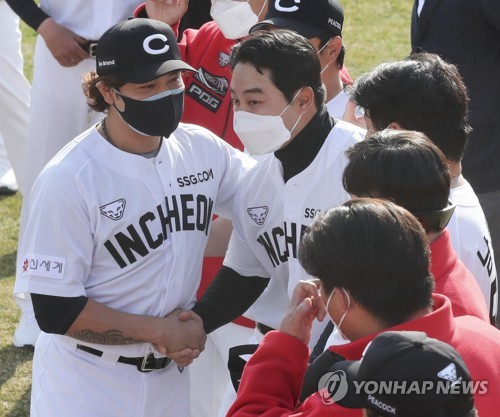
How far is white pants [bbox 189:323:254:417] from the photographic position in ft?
15.1

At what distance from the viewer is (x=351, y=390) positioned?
2170mm

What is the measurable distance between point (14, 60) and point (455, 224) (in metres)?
5.03

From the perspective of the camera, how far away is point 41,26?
5.72 m

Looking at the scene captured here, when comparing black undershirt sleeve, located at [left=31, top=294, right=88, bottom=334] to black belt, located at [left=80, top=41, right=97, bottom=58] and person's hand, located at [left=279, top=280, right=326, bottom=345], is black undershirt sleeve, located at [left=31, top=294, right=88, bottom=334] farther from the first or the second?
black belt, located at [left=80, top=41, right=97, bottom=58]

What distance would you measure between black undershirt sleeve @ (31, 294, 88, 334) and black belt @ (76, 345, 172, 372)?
23 cm

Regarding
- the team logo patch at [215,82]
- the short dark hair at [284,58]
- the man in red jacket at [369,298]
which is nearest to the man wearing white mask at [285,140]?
the short dark hair at [284,58]

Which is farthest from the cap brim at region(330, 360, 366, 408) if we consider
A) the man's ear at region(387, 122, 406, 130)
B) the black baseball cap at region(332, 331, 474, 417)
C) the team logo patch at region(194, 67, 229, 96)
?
the team logo patch at region(194, 67, 229, 96)

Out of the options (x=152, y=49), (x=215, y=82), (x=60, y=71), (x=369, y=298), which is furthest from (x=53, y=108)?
(x=369, y=298)

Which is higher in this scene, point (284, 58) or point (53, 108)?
point (284, 58)

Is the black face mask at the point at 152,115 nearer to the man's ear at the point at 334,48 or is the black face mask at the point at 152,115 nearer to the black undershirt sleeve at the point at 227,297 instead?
the black undershirt sleeve at the point at 227,297

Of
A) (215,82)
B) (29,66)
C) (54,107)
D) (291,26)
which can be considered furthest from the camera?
(29,66)

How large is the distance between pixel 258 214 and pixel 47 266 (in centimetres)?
82

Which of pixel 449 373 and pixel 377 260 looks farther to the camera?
pixel 377 260

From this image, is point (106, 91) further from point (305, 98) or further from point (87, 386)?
point (87, 386)
